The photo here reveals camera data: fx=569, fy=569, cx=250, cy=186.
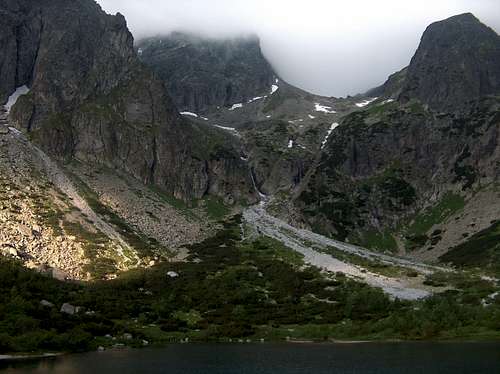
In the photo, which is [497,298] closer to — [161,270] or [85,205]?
[161,270]

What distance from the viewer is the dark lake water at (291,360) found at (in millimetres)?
62562

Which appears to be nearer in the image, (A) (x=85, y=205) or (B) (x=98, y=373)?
(B) (x=98, y=373)

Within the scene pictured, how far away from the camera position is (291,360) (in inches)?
2830

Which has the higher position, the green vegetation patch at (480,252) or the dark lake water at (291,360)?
the green vegetation patch at (480,252)

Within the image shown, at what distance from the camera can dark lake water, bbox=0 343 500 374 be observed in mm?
62562

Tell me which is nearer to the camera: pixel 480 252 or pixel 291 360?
pixel 291 360

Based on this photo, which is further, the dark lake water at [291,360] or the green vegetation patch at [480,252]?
the green vegetation patch at [480,252]

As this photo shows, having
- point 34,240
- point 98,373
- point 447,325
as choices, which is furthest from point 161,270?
point 98,373

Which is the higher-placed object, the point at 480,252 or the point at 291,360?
the point at 480,252

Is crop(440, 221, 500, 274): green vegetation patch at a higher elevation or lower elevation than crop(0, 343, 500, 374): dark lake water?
higher

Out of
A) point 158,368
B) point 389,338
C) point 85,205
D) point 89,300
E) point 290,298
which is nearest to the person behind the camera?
point 158,368

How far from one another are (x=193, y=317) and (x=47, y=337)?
38.8m

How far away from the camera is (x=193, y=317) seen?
116 metres

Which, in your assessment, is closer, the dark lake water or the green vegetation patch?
the dark lake water
